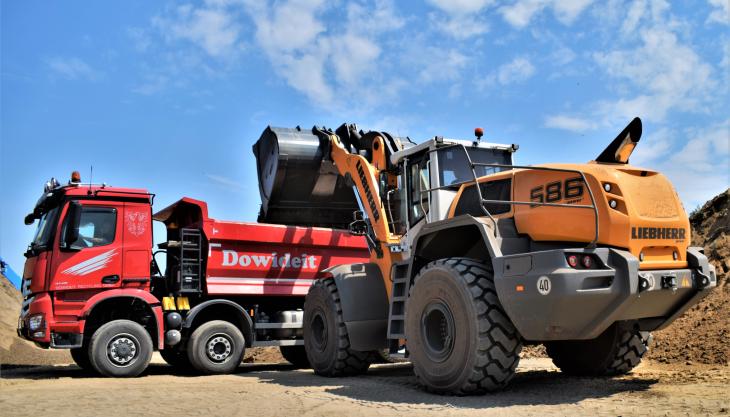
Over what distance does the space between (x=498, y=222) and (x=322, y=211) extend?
19.0 feet

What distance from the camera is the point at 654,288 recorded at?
596 cm

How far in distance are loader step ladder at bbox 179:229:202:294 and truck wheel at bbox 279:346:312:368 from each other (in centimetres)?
240

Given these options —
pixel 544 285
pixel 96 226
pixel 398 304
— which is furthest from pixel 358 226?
pixel 544 285

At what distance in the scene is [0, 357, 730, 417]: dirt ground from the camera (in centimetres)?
576

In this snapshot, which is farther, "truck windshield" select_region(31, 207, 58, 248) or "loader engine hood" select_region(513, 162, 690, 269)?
"truck windshield" select_region(31, 207, 58, 248)

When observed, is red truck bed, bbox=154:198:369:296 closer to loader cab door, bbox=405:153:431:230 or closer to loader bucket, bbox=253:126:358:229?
loader bucket, bbox=253:126:358:229

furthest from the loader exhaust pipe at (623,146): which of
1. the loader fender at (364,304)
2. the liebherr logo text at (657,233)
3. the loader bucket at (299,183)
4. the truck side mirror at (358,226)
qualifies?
the loader bucket at (299,183)

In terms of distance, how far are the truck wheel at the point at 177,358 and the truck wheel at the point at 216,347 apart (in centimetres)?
39

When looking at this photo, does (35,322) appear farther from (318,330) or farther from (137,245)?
(318,330)

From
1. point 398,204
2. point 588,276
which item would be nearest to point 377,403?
point 588,276

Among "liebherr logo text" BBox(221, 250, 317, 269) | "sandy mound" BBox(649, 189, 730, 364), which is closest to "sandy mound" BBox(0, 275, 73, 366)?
"liebherr logo text" BBox(221, 250, 317, 269)

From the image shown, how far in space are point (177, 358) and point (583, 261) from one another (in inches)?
315

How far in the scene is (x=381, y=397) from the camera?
674 cm

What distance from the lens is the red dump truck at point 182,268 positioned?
32.8 feet
